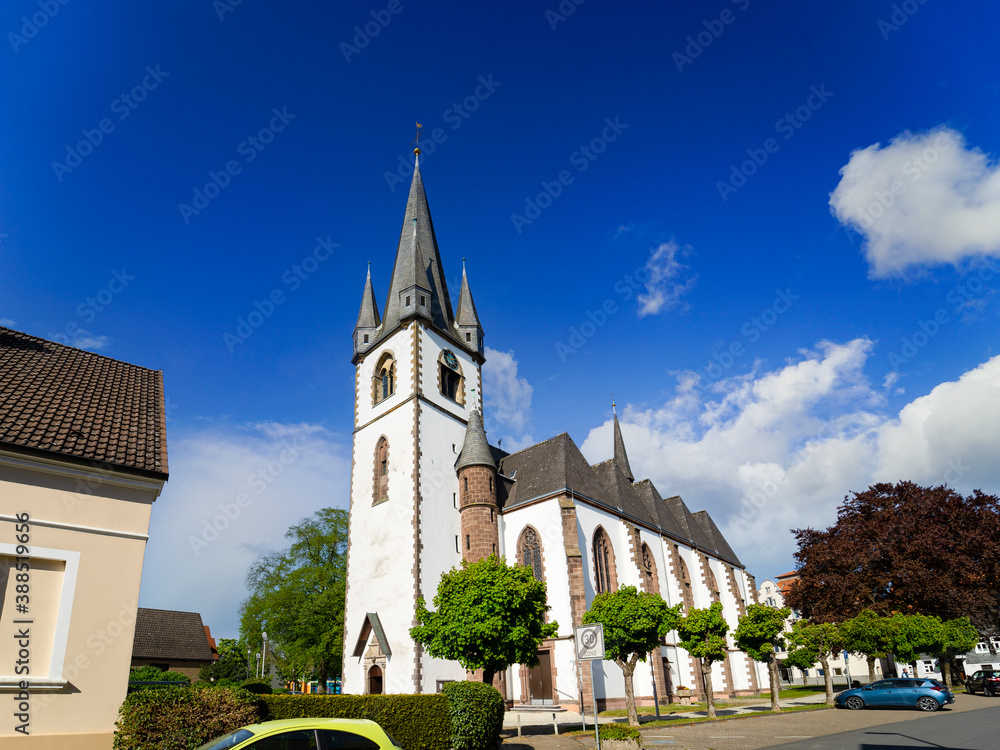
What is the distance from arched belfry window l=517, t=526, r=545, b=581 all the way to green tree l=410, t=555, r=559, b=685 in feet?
30.8

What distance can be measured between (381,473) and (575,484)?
36.0ft

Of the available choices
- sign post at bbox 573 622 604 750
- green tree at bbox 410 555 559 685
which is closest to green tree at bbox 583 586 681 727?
green tree at bbox 410 555 559 685

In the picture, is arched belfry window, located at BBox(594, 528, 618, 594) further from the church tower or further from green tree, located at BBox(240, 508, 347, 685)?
green tree, located at BBox(240, 508, 347, 685)

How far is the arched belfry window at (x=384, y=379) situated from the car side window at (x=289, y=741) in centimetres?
2773

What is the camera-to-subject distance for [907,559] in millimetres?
38781

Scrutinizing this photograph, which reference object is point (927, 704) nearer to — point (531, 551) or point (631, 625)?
point (631, 625)

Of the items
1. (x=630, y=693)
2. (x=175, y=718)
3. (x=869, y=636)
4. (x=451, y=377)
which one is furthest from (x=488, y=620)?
(x=869, y=636)

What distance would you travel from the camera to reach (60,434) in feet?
40.9

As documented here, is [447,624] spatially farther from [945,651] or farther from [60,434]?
[945,651]

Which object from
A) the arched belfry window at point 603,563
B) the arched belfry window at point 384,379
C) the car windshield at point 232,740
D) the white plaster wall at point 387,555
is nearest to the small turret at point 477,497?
the white plaster wall at point 387,555

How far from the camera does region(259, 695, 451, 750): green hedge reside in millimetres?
13430

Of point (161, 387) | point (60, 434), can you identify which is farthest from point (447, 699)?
point (161, 387)

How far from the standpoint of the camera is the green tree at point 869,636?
104 feet

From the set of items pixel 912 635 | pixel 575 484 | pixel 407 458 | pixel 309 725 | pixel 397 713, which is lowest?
pixel 912 635
